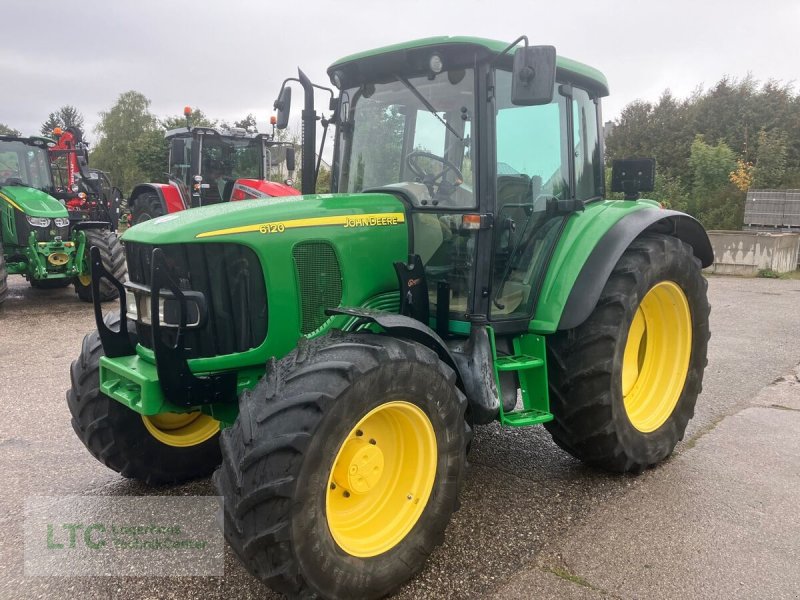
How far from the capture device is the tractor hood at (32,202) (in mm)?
8703

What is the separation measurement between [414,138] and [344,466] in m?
1.71

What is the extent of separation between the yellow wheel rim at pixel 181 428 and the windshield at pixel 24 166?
7795 millimetres

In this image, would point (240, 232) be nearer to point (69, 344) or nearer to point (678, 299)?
point (678, 299)

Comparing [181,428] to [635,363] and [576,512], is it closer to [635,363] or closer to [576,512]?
[576,512]

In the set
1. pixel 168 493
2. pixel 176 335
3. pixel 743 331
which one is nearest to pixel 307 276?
pixel 176 335

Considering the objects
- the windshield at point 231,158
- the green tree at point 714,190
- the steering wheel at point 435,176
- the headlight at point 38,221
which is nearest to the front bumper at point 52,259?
the headlight at point 38,221

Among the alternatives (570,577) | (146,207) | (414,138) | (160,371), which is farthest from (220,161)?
(570,577)

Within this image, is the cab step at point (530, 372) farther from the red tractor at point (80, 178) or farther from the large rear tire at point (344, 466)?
the red tractor at point (80, 178)

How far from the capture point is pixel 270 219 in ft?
8.79

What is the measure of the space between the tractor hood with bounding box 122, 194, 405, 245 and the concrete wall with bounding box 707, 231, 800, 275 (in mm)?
11506

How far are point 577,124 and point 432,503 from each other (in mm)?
2316

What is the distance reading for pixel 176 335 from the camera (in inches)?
103

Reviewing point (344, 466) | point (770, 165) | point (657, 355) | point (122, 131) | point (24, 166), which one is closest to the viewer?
point (344, 466)

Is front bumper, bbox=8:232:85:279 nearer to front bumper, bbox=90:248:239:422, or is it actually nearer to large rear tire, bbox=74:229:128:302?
large rear tire, bbox=74:229:128:302
